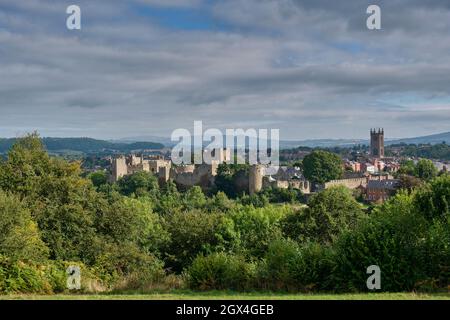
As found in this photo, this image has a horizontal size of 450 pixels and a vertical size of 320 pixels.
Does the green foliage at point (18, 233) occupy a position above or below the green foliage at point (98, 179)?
above

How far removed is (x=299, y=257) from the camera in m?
11.2

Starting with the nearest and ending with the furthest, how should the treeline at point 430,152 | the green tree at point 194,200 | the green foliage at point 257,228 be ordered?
the green foliage at point 257,228, the green tree at point 194,200, the treeline at point 430,152

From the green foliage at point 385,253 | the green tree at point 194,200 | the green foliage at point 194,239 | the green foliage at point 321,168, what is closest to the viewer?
the green foliage at point 385,253

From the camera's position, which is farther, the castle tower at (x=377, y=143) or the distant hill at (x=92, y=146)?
the distant hill at (x=92, y=146)

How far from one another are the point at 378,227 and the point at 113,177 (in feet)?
222

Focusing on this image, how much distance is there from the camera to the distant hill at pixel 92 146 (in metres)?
147

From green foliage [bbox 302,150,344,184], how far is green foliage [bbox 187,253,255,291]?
6142cm

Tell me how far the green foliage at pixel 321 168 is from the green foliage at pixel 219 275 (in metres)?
61.4

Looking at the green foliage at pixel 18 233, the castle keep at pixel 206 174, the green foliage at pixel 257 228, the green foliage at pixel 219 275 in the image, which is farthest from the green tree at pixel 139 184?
the green foliage at pixel 219 275

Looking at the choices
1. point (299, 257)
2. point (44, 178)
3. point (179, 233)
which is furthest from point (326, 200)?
point (299, 257)

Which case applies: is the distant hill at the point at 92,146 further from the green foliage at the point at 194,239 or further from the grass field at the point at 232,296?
the grass field at the point at 232,296

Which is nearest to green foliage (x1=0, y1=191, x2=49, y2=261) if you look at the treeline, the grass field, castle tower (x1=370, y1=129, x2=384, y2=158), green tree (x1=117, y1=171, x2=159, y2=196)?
the grass field

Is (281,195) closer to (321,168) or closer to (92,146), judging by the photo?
(321,168)
